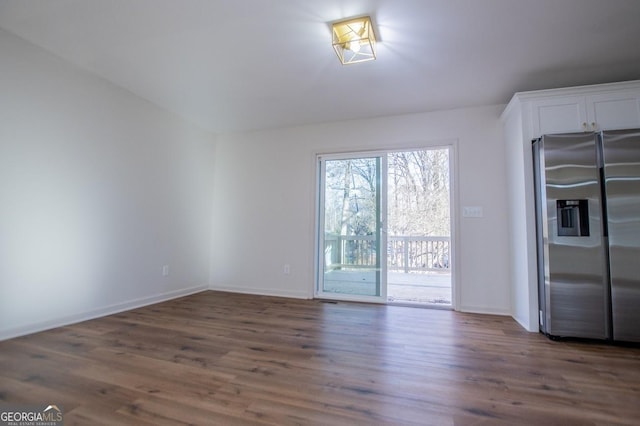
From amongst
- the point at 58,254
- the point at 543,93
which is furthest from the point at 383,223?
the point at 58,254

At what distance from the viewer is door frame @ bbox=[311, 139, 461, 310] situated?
11.0 ft

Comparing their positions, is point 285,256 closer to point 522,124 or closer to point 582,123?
point 522,124

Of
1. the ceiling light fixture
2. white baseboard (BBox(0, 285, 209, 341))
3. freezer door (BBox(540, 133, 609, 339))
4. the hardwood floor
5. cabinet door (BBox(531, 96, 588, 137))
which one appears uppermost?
the ceiling light fixture

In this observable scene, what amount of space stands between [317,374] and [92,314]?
2488 mm

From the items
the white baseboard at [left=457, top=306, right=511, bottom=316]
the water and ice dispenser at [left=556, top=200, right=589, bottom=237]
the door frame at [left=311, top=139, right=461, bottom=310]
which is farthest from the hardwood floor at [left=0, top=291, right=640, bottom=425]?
the water and ice dispenser at [left=556, top=200, right=589, bottom=237]

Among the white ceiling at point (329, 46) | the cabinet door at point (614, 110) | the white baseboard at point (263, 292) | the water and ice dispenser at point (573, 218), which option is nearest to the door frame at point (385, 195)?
the white baseboard at point (263, 292)

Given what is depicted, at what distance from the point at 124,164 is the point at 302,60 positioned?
2274 mm

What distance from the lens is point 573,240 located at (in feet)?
7.95

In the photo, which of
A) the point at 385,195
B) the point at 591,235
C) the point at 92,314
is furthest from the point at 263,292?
the point at 591,235

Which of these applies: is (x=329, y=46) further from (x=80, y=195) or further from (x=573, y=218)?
(x=80, y=195)

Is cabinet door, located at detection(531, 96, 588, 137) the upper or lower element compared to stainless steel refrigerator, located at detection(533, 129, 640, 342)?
upper

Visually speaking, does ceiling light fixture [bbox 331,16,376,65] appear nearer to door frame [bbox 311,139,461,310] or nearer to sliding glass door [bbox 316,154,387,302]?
door frame [bbox 311,139,461,310]

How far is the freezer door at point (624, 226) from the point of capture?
2291mm

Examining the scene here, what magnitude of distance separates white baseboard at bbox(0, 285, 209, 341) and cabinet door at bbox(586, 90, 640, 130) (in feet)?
16.2
